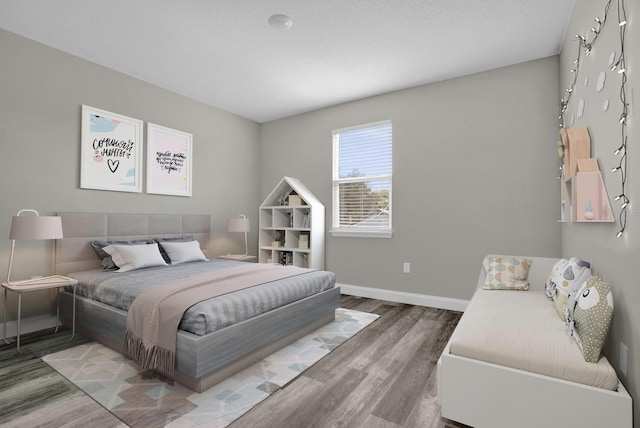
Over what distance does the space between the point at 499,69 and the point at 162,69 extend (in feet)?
12.3

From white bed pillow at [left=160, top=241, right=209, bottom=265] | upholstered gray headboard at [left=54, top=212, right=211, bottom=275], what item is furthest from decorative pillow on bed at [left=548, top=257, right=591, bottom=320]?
upholstered gray headboard at [left=54, top=212, right=211, bottom=275]

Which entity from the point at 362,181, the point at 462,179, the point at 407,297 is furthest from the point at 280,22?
the point at 407,297

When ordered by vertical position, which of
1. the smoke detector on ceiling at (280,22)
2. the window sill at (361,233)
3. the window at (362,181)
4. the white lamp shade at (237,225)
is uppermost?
the smoke detector on ceiling at (280,22)

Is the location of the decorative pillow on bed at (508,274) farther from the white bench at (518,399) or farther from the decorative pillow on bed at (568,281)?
the white bench at (518,399)

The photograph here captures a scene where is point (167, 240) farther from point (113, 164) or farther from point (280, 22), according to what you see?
point (280, 22)

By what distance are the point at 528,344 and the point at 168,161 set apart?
4.12 m

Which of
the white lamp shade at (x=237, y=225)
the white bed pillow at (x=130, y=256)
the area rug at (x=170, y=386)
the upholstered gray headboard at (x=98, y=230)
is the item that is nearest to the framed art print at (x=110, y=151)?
the upholstered gray headboard at (x=98, y=230)

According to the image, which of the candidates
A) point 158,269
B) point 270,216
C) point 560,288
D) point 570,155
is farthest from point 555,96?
point 158,269

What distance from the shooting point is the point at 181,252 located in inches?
144

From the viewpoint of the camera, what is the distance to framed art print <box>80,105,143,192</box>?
3.30 meters

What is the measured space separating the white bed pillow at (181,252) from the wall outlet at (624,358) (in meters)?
3.69

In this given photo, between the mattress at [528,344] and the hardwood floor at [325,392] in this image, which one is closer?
the mattress at [528,344]

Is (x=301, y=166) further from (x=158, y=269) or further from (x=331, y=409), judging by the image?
(x=331, y=409)

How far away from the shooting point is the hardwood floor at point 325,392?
1.67 m
